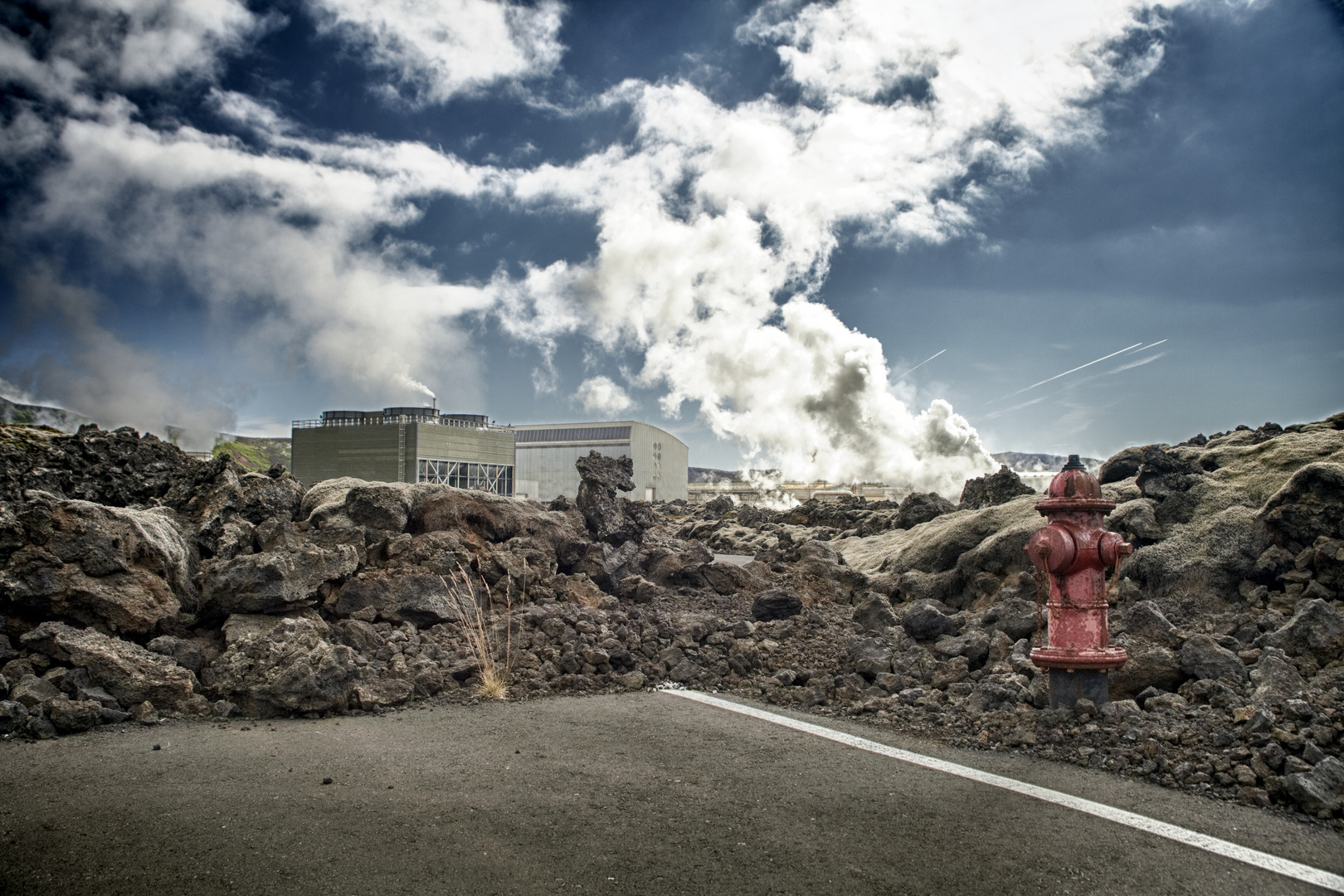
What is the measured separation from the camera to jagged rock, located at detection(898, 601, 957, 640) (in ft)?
24.1

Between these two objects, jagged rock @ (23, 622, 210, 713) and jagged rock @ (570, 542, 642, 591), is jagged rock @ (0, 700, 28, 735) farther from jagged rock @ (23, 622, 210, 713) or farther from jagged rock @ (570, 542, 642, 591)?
jagged rock @ (570, 542, 642, 591)

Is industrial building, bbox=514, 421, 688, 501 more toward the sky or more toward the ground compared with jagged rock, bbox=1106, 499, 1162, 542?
more toward the sky

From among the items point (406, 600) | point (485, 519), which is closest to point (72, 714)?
point (406, 600)

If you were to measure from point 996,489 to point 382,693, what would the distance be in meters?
16.5

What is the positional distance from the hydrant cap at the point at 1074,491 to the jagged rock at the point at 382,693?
4697 mm

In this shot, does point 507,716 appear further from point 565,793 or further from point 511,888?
point 511,888

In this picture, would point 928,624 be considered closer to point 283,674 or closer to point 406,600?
point 406,600

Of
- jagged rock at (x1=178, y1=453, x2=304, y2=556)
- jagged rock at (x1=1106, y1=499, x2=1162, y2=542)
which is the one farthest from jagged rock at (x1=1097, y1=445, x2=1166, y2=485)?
jagged rock at (x1=178, y1=453, x2=304, y2=556)

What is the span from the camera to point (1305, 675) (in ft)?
17.5

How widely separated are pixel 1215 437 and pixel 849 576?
6.33 m

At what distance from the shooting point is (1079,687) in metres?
5.21

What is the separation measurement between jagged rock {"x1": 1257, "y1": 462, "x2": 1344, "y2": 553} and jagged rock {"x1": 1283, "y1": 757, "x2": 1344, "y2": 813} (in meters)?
4.02

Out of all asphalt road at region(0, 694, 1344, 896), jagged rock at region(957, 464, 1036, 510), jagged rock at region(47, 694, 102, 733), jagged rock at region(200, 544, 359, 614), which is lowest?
asphalt road at region(0, 694, 1344, 896)

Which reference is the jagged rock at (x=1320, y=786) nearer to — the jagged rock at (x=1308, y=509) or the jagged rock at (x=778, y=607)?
the jagged rock at (x=1308, y=509)
